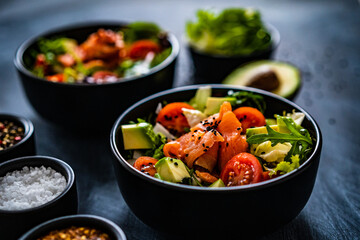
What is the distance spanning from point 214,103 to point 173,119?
212mm

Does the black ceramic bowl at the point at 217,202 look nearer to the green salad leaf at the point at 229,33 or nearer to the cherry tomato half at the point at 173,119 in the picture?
the cherry tomato half at the point at 173,119

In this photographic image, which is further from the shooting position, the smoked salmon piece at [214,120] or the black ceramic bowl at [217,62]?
the black ceramic bowl at [217,62]

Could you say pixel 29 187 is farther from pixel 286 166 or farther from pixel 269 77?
pixel 269 77

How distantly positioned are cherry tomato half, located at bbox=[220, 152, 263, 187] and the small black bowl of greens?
1.33 meters

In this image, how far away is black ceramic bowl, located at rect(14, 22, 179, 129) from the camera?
2555 mm

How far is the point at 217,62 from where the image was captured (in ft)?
10.4

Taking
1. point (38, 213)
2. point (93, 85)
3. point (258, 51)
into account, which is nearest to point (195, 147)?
point (38, 213)

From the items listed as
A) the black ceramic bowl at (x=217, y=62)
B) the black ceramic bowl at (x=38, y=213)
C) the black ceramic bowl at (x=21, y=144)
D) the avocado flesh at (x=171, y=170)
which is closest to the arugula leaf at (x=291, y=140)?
the avocado flesh at (x=171, y=170)

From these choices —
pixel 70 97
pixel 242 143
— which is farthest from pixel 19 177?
pixel 242 143

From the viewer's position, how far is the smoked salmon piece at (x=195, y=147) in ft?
6.44

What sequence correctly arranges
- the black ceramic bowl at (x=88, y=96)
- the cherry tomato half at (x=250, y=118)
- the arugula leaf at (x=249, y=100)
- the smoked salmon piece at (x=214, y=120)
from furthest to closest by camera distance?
the black ceramic bowl at (x=88, y=96) < the arugula leaf at (x=249, y=100) < the cherry tomato half at (x=250, y=118) < the smoked salmon piece at (x=214, y=120)

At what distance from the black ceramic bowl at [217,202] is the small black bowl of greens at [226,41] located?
1353 millimetres

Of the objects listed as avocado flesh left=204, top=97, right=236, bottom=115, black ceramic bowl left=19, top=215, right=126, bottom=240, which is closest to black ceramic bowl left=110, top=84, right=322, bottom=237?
black ceramic bowl left=19, top=215, right=126, bottom=240

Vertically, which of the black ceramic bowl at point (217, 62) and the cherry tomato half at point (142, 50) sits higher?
the cherry tomato half at point (142, 50)
